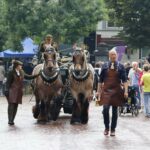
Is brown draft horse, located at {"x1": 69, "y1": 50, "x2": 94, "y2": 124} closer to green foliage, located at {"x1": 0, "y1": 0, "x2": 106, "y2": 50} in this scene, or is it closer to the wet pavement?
the wet pavement

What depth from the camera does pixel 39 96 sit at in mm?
22047

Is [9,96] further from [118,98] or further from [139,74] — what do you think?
[139,74]

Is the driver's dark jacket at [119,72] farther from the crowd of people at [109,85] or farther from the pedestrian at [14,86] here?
the pedestrian at [14,86]

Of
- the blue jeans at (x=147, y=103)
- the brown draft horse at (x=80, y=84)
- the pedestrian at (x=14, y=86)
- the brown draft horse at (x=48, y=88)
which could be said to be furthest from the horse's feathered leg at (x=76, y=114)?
the blue jeans at (x=147, y=103)

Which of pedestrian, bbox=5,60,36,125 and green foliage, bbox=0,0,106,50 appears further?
green foliage, bbox=0,0,106,50

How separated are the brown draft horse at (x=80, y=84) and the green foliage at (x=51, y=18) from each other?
76.5 feet

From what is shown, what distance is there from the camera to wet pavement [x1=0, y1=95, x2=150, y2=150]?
52.5ft

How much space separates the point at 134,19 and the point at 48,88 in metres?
25.4

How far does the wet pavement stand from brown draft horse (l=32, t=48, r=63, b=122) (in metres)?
0.34

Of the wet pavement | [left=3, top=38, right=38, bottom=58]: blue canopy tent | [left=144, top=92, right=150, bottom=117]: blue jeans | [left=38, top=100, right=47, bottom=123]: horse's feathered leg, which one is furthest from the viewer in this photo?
[left=3, top=38, right=38, bottom=58]: blue canopy tent

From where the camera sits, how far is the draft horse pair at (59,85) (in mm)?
21156

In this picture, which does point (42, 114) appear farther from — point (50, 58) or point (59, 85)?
point (50, 58)

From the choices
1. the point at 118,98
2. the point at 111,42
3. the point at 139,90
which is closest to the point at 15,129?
the point at 118,98

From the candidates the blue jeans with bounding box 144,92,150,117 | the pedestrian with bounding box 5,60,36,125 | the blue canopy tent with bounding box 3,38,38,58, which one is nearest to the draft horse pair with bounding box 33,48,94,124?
the pedestrian with bounding box 5,60,36,125
